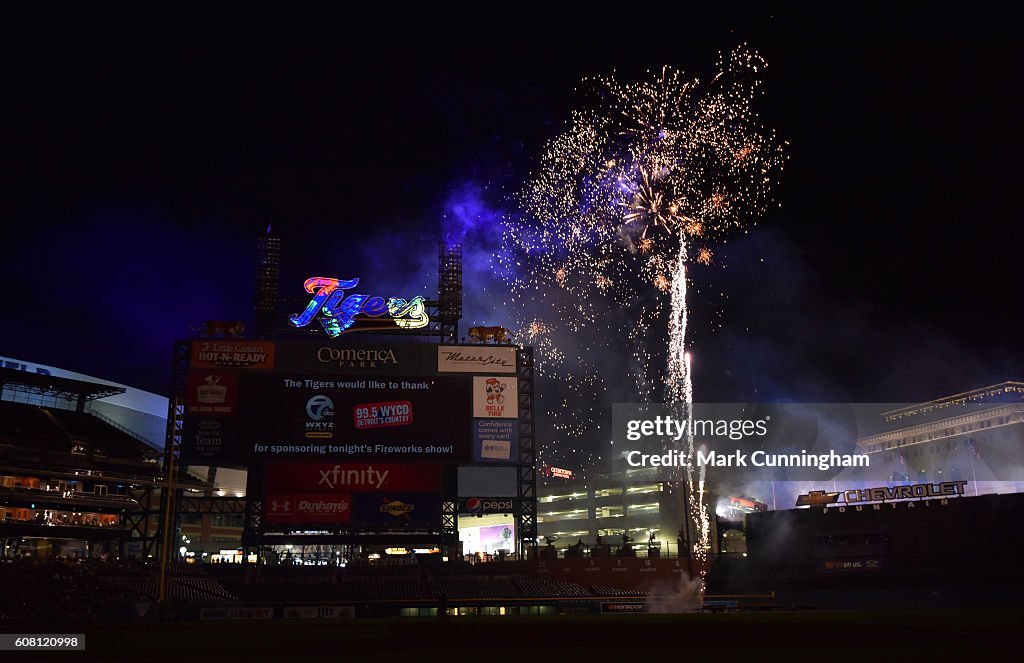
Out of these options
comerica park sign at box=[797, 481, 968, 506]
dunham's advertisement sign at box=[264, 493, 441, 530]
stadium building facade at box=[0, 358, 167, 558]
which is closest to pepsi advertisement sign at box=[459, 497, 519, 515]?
dunham's advertisement sign at box=[264, 493, 441, 530]

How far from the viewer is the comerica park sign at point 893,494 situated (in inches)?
2007

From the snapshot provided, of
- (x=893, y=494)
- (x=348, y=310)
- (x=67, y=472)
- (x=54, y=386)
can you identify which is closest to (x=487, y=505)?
(x=348, y=310)

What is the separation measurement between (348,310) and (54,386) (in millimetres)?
40818

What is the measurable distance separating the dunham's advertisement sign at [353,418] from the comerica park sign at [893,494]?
25183mm

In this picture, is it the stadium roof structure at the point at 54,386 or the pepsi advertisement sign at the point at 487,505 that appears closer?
the pepsi advertisement sign at the point at 487,505

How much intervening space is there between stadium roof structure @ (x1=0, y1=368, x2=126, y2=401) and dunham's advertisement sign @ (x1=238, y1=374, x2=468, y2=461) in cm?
3637

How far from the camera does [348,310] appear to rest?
56.5m

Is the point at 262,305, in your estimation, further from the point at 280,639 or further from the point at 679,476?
the point at 679,476

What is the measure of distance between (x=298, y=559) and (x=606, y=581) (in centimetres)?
2440

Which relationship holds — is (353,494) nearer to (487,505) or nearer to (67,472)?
(487,505)

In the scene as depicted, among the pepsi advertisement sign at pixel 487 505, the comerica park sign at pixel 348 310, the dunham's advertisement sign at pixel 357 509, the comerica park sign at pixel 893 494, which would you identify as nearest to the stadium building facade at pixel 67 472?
the dunham's advertisement sign at pixel 357 509

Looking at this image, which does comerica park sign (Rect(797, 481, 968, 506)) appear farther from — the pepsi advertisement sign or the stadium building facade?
→ the stadium building facade

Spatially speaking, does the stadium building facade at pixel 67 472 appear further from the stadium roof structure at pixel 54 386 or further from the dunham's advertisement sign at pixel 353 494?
the dunham's advertisement sign at pixel 353 494

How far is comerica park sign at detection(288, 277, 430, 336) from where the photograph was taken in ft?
185
